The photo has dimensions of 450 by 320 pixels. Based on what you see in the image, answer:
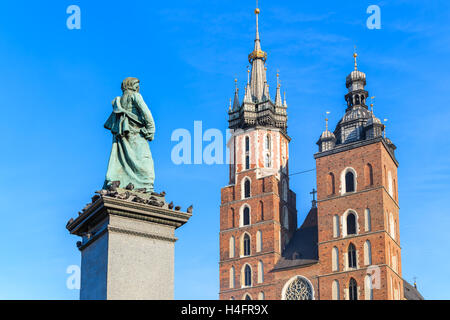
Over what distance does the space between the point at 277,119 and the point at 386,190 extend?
46.2ft

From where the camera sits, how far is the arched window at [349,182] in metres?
57.8

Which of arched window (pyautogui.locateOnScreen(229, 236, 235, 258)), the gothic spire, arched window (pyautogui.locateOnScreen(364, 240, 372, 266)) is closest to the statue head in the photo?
arched window (pyautogui.locateOnScreen(364, 240, 372, 266))

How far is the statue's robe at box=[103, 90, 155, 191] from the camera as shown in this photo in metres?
10.1

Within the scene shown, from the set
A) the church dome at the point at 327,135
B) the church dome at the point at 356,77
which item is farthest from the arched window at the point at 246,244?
the church dome at the point at 356,77

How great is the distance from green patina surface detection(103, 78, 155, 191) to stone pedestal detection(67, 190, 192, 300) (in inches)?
13.2

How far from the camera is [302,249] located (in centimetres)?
5991

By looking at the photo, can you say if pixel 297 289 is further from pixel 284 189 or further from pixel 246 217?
pixel 284 189

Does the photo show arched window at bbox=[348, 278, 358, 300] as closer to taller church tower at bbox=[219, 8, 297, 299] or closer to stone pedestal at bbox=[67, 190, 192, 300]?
taller church tower at bbox=[219, 8, 297, 299]

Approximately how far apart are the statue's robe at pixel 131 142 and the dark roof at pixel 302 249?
158ft

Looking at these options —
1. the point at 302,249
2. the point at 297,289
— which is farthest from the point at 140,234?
the point at 302,249

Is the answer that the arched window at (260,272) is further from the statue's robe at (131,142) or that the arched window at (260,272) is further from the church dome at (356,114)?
the statue's robe at (131,142)

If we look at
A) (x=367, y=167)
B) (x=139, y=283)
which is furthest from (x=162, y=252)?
(x=367, y=167)
